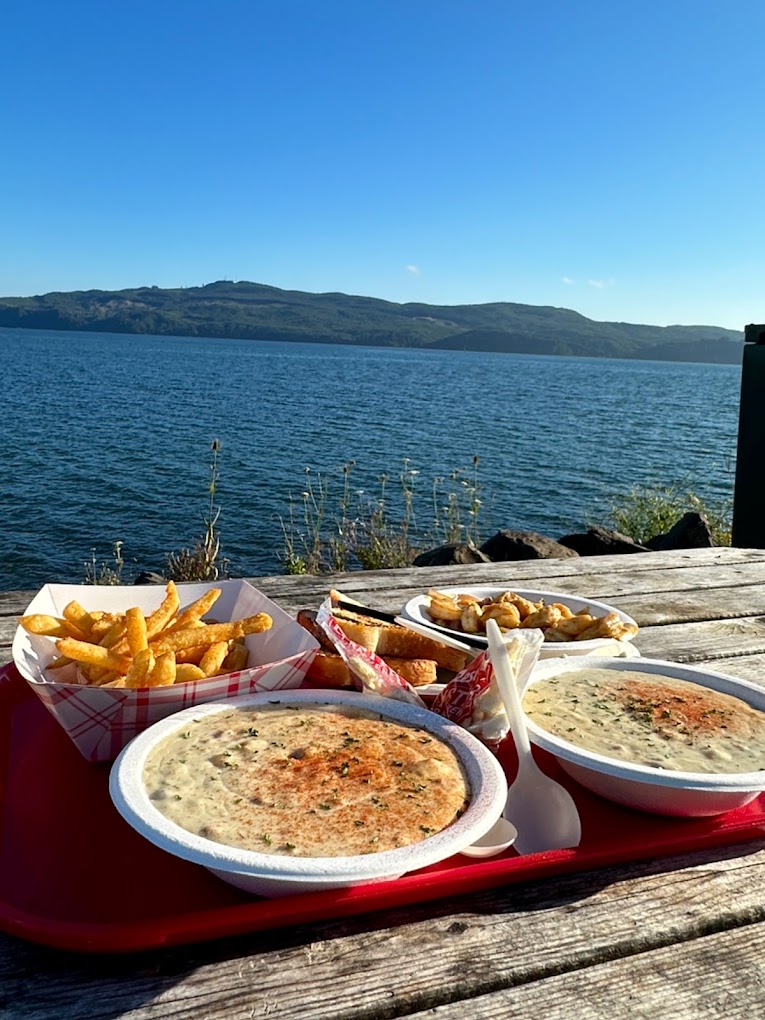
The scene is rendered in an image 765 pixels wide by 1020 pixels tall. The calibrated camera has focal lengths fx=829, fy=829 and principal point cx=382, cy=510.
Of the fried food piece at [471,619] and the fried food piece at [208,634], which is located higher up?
the fried food piece at [208,634]

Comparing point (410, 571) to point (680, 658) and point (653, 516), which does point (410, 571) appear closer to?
point (680, 658)

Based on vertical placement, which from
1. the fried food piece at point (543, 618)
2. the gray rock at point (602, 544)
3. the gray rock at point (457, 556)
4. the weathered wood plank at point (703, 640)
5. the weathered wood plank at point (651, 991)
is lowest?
the gray rock at point (602, 544)

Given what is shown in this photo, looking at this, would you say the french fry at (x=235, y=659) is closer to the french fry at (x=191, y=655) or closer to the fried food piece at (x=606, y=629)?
the french fry at (x=191, y=655)

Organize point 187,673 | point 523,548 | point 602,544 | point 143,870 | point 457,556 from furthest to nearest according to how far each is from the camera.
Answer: point 602,544
point 523,548
point 457,556
point 187,673
point 143,870

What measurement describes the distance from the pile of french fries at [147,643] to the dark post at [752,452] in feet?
14.2

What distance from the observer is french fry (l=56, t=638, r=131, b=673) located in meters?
1.65

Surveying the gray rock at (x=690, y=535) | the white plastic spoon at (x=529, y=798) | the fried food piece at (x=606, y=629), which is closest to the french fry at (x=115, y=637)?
the white plastic spoon at (x=529, y=798)

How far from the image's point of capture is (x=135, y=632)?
172cm

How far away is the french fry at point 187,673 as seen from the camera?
1.63m

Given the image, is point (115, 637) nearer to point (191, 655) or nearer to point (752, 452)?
point (191, 655)

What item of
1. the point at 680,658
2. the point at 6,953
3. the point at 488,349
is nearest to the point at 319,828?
the point at 6,953

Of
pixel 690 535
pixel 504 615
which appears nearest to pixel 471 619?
pixel 504 615

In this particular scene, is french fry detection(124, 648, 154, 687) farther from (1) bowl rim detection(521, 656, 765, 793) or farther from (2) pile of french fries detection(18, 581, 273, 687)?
(1) bowl rim detection(521, 656, 765, 793)

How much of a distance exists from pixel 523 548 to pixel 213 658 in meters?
6.02
